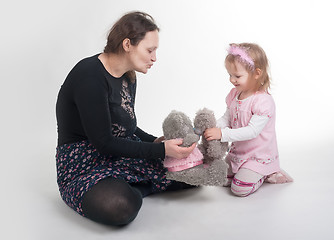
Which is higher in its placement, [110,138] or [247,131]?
[110,138]

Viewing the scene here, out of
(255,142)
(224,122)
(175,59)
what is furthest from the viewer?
(175,59)

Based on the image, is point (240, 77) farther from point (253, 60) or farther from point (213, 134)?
point (213, 134)

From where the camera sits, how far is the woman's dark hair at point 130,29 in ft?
6.51

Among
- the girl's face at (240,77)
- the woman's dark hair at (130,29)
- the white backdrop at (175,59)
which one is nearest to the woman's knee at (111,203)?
the woman's dark hair at (130,29)

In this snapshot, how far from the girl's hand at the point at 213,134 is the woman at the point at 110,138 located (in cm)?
15

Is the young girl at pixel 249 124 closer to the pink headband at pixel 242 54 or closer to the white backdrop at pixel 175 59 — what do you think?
the pink headband at pixel 242 54

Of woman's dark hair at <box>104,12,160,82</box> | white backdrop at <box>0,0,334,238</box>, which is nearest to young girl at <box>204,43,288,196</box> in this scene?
woman's dark hair at <box>104,12,160,82</box>

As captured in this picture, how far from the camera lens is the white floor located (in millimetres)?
1813

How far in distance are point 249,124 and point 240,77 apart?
0.22 meters

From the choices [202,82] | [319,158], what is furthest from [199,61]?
[319,158]

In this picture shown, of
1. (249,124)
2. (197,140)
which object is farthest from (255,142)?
(197,140)

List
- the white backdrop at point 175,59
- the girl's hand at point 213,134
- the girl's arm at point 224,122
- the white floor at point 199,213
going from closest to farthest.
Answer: the white floor at point 199,213, the girl's hand at point 213,134, the girl's arm at point 224,122, the white backdrop at point 175,59

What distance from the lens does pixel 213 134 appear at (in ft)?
6.98

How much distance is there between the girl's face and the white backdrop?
0.71m
